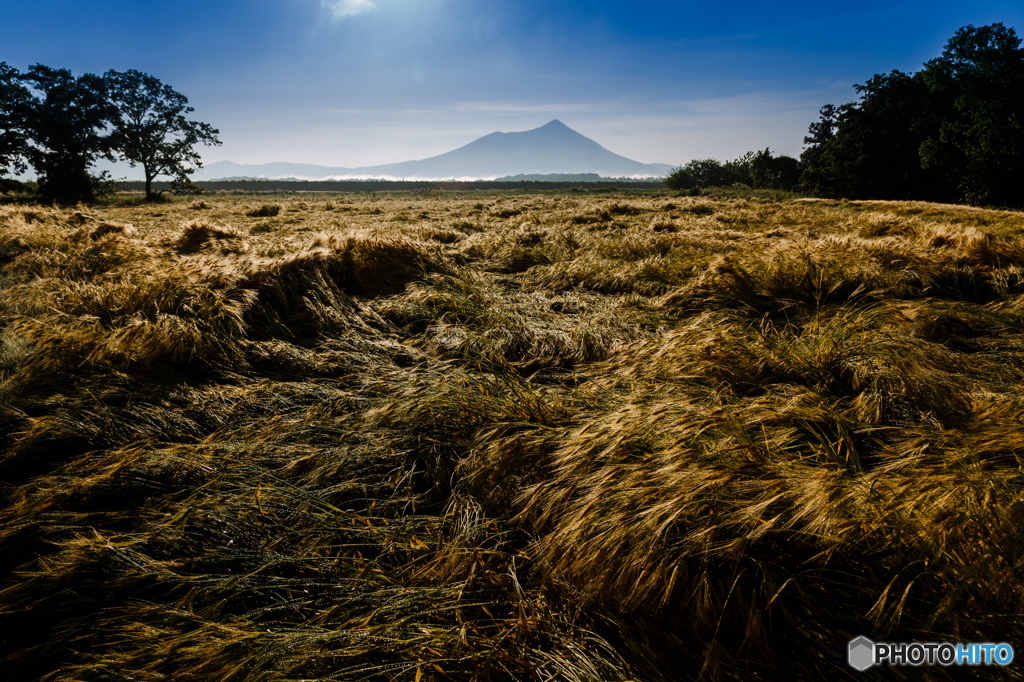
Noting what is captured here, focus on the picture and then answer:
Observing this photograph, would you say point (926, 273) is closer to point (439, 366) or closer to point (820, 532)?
point (820, 532)

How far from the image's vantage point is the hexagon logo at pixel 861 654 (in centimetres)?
90

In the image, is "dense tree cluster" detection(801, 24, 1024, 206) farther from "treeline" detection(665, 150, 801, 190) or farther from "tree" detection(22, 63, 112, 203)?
"tree" detection(22, 63, 112, 203)

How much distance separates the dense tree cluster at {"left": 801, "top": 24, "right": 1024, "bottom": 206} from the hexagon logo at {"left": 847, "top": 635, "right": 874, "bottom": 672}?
3087 cm

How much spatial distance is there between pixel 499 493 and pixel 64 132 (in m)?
34.3

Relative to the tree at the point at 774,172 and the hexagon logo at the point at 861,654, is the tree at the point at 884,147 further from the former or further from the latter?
the hexagon logo at the point at 861,654

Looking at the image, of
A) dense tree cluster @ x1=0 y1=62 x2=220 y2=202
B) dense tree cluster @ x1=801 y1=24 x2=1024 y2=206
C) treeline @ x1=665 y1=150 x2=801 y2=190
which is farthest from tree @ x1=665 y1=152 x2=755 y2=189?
dense tree cluster @ x1=0 y1=62 x2=220 y2=202

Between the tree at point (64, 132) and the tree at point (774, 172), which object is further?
the tree at point (774, 172)

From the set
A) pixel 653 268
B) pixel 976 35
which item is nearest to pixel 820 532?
pixel 653 268

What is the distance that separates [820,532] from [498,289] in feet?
11.2

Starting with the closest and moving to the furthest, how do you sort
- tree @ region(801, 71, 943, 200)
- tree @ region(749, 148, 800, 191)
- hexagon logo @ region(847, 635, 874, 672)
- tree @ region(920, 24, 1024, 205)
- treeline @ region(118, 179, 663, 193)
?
hexagon logo @ region(847, 635, 874, 672) → tree @ region(920, 24, 1024, 205) → tree @ region(801, 71, 943, 200) → tree @ region(749, 148, 800, 191) → treeline @ region(118, 179, 663, 193)

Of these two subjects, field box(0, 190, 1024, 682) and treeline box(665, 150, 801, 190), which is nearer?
field box(0, 190, 1024, 682)

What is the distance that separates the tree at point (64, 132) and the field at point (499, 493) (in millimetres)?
28053

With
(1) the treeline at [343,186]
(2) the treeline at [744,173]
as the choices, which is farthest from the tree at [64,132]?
(2) the treeline at [744,173]

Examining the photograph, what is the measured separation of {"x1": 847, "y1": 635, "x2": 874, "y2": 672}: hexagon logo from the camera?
901 mm
